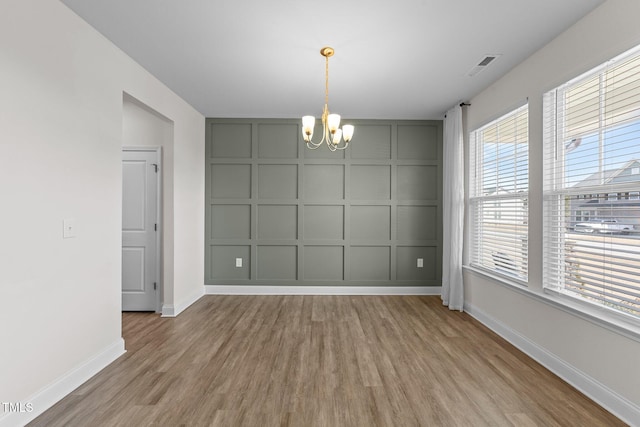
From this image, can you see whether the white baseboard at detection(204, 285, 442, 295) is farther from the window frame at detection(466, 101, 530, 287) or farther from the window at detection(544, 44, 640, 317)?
the window at detection(544, 44, 640, 317)

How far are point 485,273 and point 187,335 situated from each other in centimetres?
346

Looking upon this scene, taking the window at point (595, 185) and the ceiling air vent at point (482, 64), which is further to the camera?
the ceiling air vent at point (482, 64)

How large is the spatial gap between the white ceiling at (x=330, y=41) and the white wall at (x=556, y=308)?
15cm

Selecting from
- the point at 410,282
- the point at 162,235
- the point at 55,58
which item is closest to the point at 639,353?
the point at 410,282

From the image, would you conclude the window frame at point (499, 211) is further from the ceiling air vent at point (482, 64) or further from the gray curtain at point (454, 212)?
the ceiling air vent at point (482, 64)

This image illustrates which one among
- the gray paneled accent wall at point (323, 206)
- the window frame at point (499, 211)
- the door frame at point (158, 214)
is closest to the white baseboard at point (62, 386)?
the door frame at point (158, 214)

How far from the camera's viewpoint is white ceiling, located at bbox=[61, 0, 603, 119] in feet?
7.39

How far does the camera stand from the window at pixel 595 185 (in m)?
2.07

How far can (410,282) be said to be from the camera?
4988mm

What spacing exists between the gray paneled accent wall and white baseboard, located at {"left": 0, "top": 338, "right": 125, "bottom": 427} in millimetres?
2309

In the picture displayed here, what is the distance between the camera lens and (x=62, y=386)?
2.21m

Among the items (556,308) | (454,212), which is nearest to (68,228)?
(556,308)

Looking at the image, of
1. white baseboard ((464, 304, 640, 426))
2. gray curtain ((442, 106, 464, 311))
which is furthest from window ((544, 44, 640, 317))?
gray curtain ((442, 106, 464, 311))

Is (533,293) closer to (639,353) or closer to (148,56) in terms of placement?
(639,353)
